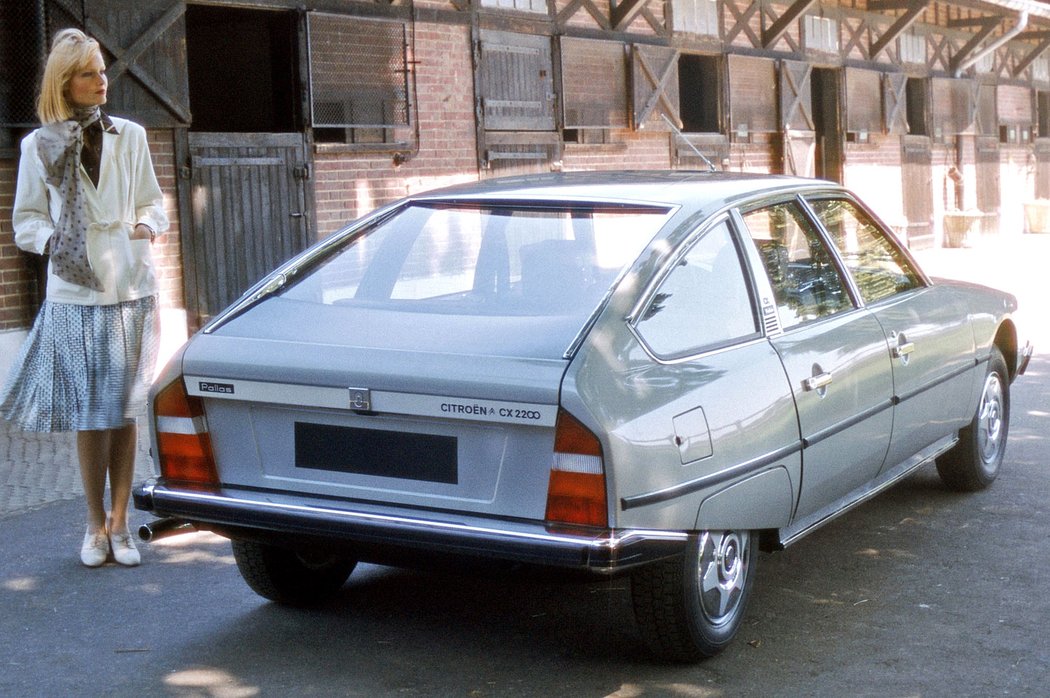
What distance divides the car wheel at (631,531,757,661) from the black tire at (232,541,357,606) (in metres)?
1.12

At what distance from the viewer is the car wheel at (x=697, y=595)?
4.03 meters

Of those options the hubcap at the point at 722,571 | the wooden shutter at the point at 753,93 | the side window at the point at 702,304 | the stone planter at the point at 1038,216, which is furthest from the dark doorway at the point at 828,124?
the hubcap at the point at 722,571

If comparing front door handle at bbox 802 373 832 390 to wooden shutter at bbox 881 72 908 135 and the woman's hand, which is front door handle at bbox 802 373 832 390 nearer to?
the woman's hand

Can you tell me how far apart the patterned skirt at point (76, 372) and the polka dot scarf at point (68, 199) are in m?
0.14

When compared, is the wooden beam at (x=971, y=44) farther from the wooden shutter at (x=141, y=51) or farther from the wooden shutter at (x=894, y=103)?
the wooden shutter at (x=141, y=51)

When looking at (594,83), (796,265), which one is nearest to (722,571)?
(796,265)

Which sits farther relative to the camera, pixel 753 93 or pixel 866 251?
pixel 753 93

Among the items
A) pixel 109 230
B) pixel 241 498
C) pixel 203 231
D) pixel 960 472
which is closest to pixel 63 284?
pixel 109 230

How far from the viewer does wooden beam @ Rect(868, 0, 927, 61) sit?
21.4 meters

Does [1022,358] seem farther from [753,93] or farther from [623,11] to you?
[753,93]

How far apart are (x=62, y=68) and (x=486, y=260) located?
1.91m

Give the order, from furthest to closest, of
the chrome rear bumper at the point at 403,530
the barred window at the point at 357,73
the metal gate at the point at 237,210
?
the barred window at the point at 357,73
the metal gate at the point at 237,210
the chrome rear bumper at the point at 403,530

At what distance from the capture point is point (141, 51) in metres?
10.2

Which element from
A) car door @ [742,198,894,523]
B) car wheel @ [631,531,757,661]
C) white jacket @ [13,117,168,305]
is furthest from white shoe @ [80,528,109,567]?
car door @ [742,198,894,523]
